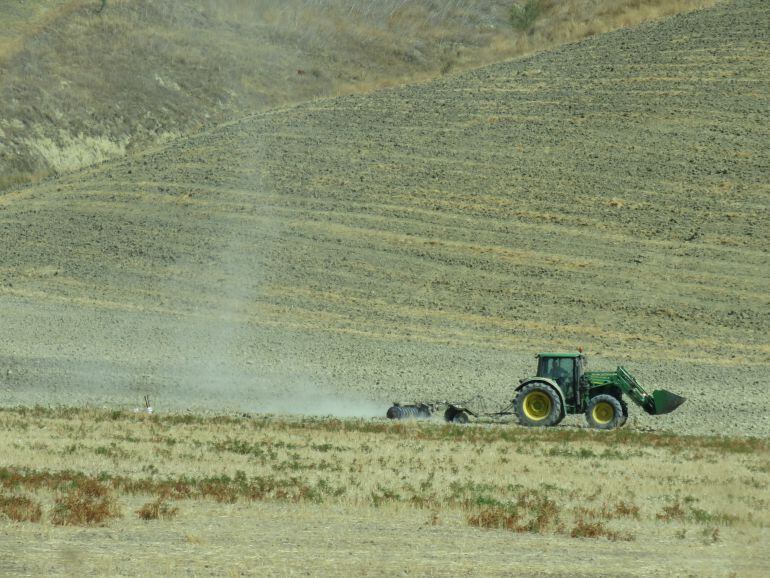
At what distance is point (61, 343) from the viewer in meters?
37.1

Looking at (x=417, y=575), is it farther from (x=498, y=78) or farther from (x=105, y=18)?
(x=105, y=18)

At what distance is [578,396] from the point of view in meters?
27.8

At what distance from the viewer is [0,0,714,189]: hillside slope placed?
198 feet

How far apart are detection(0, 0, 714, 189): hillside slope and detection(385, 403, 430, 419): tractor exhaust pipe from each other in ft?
106

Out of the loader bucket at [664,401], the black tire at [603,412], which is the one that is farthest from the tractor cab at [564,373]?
the loader bucket at [664,401]

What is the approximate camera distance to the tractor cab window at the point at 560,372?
27812 mm

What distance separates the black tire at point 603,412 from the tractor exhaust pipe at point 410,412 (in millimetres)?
3776

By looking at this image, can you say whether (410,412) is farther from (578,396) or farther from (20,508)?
(20,508)

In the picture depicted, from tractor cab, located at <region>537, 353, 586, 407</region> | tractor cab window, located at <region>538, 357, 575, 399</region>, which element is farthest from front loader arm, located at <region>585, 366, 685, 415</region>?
tractor cab window, located at <region>538, 357, 575, 399</region>

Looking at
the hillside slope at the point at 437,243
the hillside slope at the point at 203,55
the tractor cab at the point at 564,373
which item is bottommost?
the tractor cab at the point at 564,373

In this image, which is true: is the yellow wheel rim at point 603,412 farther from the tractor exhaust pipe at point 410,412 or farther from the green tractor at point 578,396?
the tractor exhaust pipe at point 410,412

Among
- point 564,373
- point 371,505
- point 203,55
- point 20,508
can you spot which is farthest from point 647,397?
point 203,55

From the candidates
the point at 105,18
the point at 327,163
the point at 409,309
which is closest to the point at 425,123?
the point at 327,163

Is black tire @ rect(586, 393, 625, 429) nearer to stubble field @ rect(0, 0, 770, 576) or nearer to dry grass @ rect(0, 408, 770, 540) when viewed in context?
dry grass @ rect(0, 408, 770, 540)
